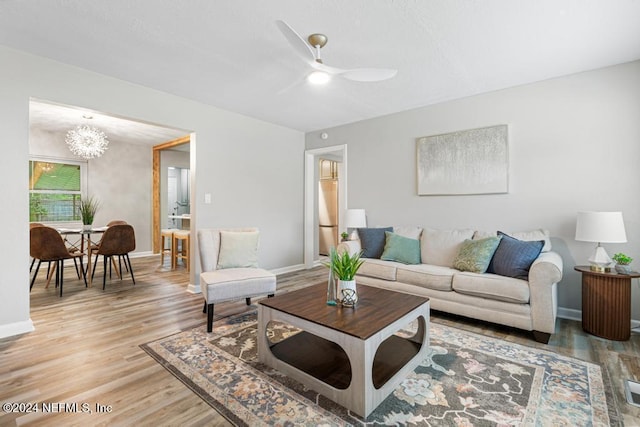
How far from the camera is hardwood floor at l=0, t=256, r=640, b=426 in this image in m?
1.61

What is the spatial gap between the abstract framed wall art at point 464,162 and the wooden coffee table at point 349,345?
6.79 feet

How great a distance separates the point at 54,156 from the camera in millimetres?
5605

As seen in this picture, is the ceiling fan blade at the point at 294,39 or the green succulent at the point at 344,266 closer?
the ceiling fan blade at the point at 294,39

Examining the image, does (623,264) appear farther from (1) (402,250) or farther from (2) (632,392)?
(1) (402,250)

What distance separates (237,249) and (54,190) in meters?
4.89

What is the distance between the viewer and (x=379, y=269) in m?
3.46

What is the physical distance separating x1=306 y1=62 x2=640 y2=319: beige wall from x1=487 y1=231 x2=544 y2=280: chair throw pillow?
0.65 metres

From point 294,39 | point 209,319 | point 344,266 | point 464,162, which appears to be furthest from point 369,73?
point 209,319

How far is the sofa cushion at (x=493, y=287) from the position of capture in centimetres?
255

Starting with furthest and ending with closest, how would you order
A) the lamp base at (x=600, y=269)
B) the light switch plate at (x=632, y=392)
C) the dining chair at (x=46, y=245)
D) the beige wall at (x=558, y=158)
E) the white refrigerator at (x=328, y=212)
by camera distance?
the white refrigerator at (x=328, y=212) → the dining chair at (x=46, y=245) → the beige wall at (x=558, y=158) → the lamp base at (x=600, y=269) → the light switch plate at (x=632, y=392)

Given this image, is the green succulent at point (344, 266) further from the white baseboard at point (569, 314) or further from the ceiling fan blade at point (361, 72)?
the white baseboard at point (569, 314)

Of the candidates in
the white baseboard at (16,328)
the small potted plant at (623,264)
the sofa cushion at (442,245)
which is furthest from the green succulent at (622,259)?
the white baseboard at (16,328)

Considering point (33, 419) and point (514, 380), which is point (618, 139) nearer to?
point (514, 380)

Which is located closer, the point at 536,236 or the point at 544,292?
the point at 544,292
